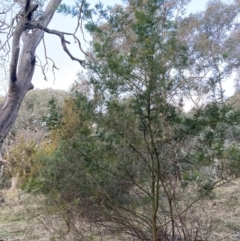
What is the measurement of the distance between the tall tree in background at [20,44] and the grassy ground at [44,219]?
1000 millimetres

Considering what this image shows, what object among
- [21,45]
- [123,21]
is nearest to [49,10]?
[21,45]

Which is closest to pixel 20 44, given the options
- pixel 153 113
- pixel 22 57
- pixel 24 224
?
pixel 22 57

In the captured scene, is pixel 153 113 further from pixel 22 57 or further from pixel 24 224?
pixel 24 224

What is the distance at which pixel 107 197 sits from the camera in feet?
11.1

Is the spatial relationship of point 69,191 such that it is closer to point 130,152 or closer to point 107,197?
point 107,197

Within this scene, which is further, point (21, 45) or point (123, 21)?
point (21, 45)

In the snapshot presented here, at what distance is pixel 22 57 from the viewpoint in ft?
15.7

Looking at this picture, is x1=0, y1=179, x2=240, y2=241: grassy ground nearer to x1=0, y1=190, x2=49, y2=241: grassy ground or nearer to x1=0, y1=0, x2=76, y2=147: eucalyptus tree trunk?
x1=0, y1=190, x2=49, y2=241: grassy ground

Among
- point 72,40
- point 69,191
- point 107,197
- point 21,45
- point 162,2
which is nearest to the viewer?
point 162,2

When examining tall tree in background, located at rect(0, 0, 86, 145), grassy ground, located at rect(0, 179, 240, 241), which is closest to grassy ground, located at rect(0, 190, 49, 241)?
grassy ground, located at rect(0, 179, 240, 241)

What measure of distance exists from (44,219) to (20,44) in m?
2.24

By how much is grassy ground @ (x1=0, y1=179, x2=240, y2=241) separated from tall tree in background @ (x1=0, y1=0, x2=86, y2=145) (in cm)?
100

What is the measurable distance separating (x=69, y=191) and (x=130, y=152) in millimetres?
1138

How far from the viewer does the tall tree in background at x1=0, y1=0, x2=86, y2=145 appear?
4402mm
